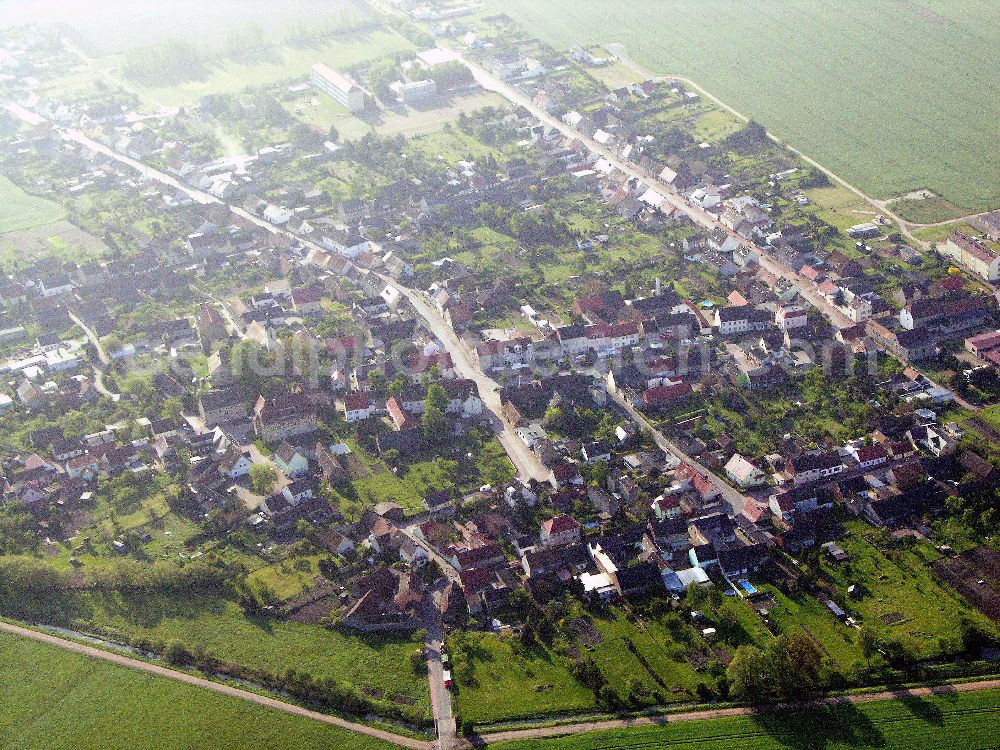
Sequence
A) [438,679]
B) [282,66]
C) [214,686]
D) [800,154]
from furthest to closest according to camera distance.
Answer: [282,66] → [800,154] → [214,686] → [438,679]

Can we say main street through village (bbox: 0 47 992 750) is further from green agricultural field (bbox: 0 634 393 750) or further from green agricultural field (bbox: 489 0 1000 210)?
green agricultural field (bbox: 489 0 1000 210)

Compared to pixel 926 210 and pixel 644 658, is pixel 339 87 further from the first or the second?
pixel 644 658

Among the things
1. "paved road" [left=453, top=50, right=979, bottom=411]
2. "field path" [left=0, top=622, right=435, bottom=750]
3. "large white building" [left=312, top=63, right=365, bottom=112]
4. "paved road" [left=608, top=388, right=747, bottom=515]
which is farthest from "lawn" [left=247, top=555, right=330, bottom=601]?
"large white building" [left=312, top=63, right=365, bottom=112]

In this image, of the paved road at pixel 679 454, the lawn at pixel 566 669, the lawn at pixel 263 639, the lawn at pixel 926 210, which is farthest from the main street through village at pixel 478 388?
the lawn at pixel 926 210

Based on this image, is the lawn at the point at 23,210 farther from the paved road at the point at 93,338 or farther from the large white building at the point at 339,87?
the large white building at the point at 339,87

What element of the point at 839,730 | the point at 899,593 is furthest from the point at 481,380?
the point at 839,730
